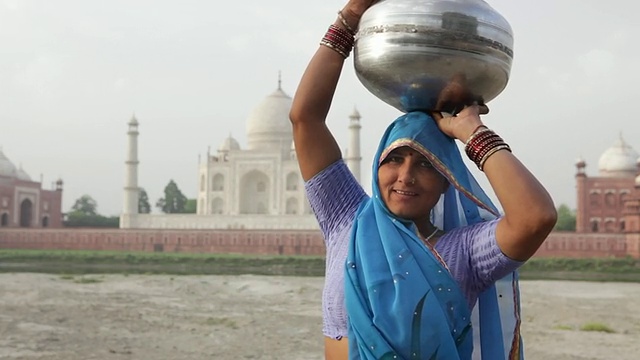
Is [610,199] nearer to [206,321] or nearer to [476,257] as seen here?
[206,321]

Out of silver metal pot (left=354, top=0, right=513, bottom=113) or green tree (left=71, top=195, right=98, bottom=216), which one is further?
green tree (left=71, top=195, right=98, bottom=216)

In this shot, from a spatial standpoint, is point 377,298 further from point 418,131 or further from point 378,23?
point 378,23

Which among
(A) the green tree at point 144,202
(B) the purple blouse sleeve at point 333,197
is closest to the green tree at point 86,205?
(A) the green tree at point 144,202

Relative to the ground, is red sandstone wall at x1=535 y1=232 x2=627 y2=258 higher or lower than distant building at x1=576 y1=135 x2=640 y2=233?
lower

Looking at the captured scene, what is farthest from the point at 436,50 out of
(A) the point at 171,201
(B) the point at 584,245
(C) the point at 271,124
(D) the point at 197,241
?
(A) the point at 171,201

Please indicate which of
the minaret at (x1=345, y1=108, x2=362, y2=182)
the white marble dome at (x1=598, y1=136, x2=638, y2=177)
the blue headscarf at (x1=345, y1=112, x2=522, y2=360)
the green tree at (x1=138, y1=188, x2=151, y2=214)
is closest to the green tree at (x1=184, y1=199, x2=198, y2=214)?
the green tree at (x1=138, y1=188, x2=151, y2=214)

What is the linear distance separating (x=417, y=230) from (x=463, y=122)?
0.71 ft

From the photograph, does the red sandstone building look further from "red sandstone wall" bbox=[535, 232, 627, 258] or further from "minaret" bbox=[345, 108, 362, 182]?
"minaret" bbox=[345, 108, 362, 182]

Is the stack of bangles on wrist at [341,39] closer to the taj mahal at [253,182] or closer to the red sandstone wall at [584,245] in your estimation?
the red sandstone wall at [584,245]

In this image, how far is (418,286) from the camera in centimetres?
116

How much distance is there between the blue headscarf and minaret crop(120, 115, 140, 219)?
96.3ft

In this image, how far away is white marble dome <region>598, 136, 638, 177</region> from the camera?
2755 centimetres

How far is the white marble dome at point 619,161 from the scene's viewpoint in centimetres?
2755

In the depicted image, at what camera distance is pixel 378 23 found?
49.9 inches
